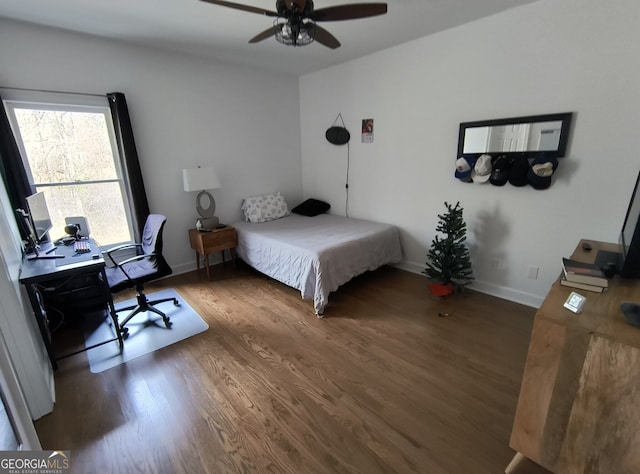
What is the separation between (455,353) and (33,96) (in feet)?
13.9

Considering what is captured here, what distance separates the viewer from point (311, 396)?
185 cm

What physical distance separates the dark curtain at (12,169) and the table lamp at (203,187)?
136 cm

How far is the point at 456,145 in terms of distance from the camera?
3027mm

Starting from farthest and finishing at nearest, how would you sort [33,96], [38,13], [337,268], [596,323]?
[337,268], [33,96], [38,13], [596,323]

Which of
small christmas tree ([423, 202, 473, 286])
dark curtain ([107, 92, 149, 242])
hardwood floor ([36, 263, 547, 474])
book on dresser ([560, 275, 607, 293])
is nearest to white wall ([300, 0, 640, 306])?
small christmas tree ([423, 202, 473, 286])

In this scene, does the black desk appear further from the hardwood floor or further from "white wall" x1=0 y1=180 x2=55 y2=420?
the hardwood floor

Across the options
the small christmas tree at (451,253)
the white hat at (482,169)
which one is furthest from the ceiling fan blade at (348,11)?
the small christmas tree at (451,253)

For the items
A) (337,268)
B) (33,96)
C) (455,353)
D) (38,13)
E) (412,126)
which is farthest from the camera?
(412,126)

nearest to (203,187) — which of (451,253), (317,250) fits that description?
(317,250)

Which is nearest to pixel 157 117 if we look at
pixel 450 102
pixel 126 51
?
pixel 126 51

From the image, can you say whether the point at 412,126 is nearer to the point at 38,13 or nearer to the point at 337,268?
the point at 337,268

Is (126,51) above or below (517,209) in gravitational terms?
above

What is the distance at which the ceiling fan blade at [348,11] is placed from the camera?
72.0 inches

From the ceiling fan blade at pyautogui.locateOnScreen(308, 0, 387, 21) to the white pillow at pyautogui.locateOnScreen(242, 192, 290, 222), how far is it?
2606mm
